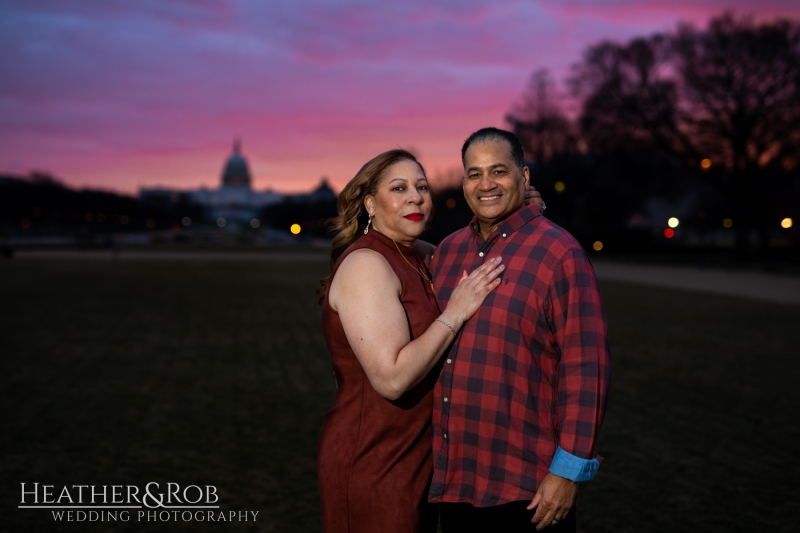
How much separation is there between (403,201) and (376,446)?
104 cm

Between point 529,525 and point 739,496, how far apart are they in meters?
3.59

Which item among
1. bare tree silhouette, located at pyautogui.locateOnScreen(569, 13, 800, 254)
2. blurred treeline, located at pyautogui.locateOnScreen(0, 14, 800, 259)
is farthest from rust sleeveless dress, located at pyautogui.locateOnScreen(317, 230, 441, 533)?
bare tree silhouette, located at pyautogui.locateOnScreen(569, 13, 800, 254)

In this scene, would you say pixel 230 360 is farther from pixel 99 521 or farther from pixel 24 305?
pixel 24 305

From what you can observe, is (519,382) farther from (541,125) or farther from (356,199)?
(541,125)

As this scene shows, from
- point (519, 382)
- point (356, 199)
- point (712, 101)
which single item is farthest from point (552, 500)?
point (712, 101)

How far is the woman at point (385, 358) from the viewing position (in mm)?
2770

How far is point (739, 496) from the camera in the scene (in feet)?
18.4

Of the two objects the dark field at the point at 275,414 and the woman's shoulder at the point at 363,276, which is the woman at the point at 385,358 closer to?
the woman's shoulder at the point at 363,276

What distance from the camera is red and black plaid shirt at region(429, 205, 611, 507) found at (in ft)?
8.96

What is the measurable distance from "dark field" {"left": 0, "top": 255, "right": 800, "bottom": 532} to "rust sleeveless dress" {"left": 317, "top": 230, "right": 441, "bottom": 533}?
232 centimetres

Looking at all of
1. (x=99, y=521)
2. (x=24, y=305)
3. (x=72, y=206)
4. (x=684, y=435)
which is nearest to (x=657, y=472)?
(x=684, y=435)

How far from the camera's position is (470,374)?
9.61 ft

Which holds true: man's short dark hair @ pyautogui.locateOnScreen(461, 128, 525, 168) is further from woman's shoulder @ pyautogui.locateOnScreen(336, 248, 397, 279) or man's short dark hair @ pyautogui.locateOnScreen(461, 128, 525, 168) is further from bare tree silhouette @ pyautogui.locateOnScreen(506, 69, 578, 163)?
bare tree silhouette @ pyautogui.locateOnScreen(506, 69, 578, 163)

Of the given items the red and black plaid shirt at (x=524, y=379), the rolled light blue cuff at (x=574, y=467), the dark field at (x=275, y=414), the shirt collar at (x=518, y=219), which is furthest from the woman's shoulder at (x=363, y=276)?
the dark field at (x=275, y=414)
